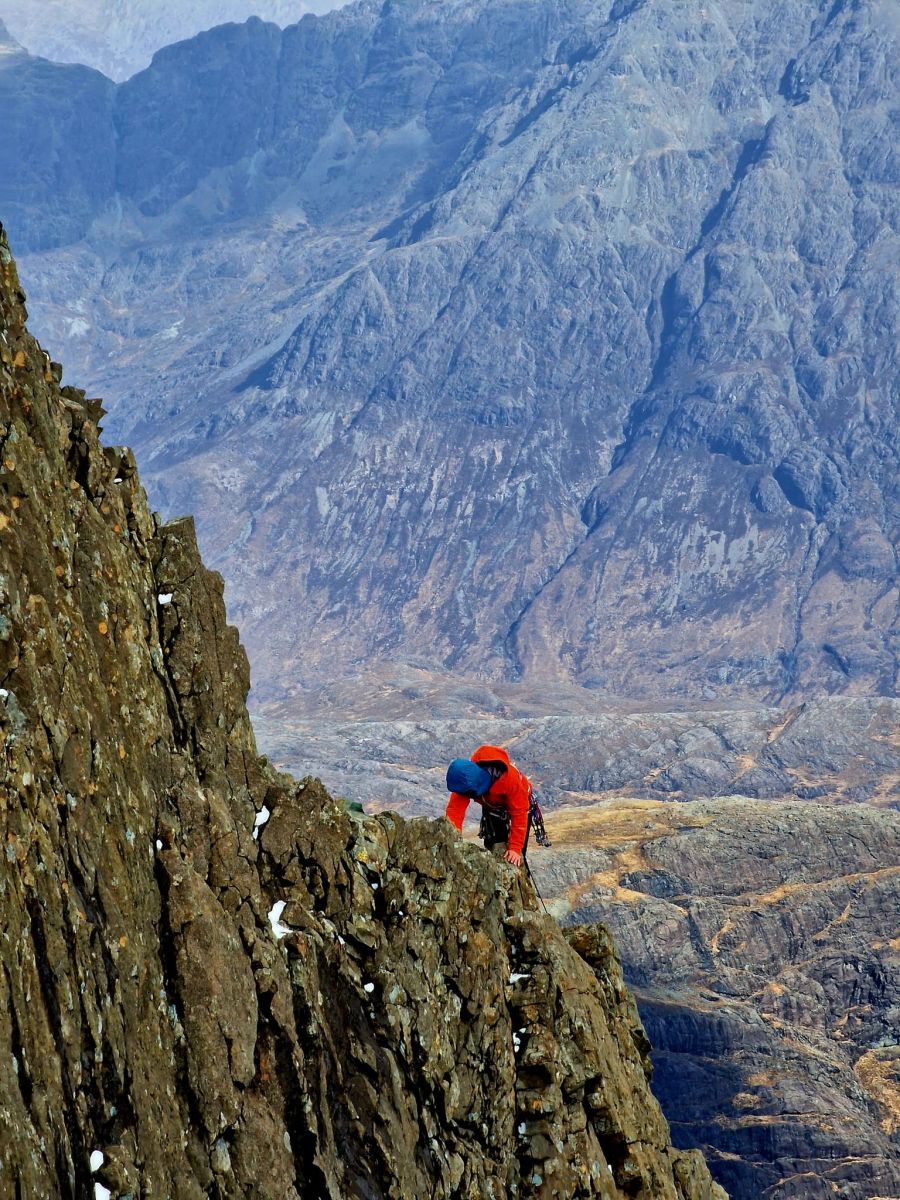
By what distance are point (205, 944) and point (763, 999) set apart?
172 metres

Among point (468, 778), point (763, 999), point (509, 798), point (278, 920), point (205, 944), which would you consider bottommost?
point (205, 944)

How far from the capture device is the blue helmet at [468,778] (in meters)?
30.8

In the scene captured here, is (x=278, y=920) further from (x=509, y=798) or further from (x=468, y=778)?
(x=509, y=798)

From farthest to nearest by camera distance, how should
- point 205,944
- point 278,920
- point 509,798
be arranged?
1. point 509,798
2. point 278,920
3. point 205,944

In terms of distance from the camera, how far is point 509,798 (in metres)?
32.0

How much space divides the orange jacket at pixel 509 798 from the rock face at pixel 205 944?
1.04 metres

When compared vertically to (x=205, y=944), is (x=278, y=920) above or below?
above

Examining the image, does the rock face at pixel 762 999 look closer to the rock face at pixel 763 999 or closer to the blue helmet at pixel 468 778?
the rock face at pixel 763 999

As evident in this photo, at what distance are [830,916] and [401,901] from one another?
178 meters

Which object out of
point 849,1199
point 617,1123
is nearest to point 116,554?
point 617,1123

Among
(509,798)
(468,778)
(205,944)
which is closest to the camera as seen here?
(205,944)

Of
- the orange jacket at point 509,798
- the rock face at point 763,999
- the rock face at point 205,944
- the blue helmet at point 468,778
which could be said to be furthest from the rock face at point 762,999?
the blue helmet at point 468,778

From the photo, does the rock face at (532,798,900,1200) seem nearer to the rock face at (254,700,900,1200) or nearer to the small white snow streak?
the rock face at (254,700,900,1200)

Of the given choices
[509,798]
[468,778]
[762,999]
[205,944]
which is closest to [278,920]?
[205,944]
